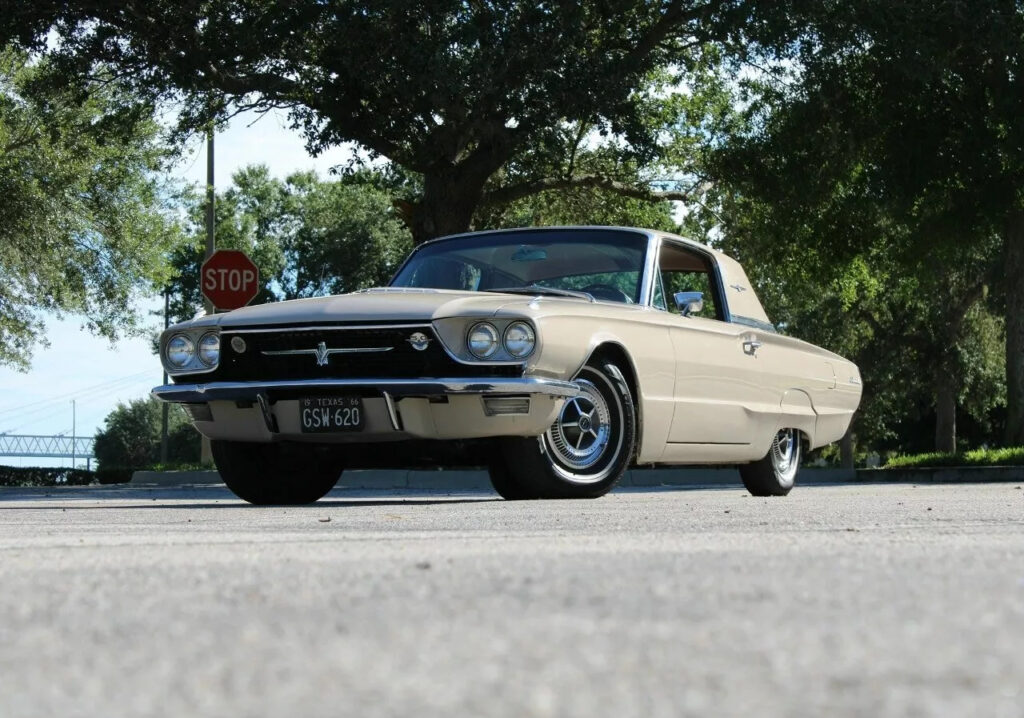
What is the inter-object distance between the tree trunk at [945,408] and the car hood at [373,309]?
123 ft

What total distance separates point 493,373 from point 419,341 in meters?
0.42

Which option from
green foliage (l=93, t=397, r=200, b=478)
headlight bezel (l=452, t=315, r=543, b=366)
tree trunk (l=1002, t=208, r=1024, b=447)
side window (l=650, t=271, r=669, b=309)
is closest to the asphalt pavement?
headlight bezel (l=452, t=315, r=543, b=366)

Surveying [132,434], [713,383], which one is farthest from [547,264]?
[132,434]

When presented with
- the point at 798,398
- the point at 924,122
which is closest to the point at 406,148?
the point at 924,122

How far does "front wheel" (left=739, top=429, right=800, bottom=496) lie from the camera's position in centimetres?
1065

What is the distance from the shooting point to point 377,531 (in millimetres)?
5727

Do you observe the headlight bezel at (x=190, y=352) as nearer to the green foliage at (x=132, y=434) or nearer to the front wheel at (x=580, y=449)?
the front wheel at (x=580, y=449)

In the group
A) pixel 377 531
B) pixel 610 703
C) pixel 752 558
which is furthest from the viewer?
pixel 377 531

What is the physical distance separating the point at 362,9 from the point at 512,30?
2.04 m

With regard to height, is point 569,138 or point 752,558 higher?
point 569,138

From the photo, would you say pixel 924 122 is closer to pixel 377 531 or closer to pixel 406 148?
pixel 406 148

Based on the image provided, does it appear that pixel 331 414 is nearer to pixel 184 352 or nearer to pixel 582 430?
pixel 184 352

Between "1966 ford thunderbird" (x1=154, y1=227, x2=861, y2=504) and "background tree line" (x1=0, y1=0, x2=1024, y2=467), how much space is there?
9.64 meters

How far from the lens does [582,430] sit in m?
8.34
